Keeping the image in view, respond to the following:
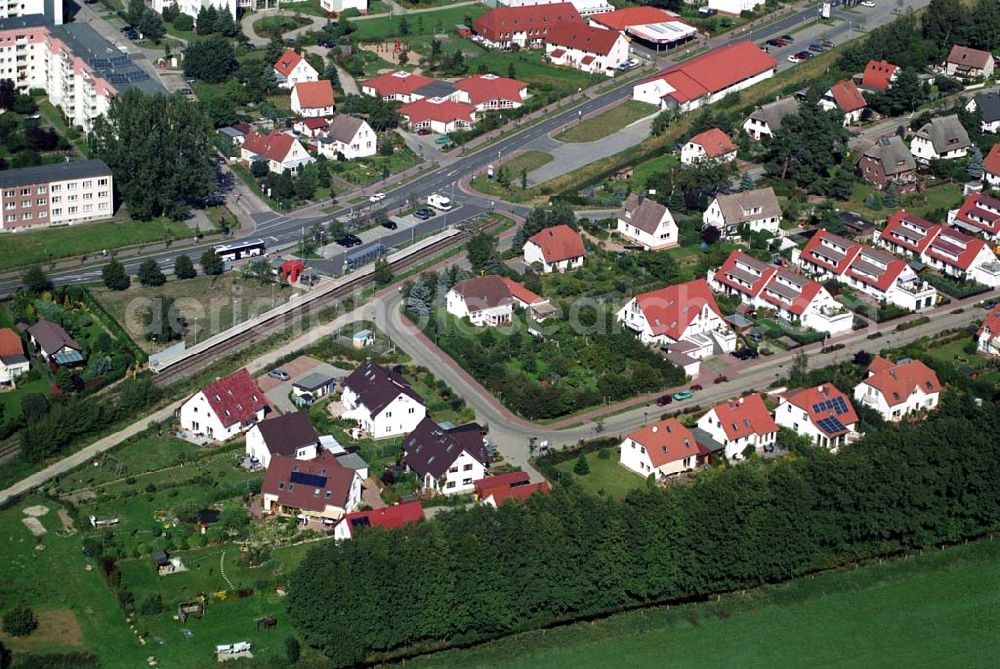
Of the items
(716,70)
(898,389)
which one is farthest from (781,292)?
(716,70)

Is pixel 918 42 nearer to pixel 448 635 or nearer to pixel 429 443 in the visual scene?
pixel 429 443

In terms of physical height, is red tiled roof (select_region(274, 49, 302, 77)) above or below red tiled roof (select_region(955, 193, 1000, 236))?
below

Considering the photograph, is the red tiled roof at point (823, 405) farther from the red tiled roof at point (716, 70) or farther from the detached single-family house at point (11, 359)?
the red tiled roof at point (716, 70)

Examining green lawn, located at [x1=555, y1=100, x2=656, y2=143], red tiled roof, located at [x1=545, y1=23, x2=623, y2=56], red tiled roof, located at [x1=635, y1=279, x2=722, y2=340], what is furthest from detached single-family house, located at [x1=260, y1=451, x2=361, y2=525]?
red tiled roof, located at [x1=545, y1=23, x2=623, y2=56]

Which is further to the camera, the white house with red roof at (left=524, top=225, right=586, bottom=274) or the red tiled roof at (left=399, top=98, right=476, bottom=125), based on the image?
the red tiled roof at (left=399, top=98, right=476, bottom=125)

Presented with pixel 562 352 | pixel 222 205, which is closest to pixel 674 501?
pixel 562 352

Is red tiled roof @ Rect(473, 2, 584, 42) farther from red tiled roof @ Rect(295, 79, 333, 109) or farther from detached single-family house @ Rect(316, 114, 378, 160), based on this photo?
detached single-family house @ Rect(316, 114, 378, 160)
